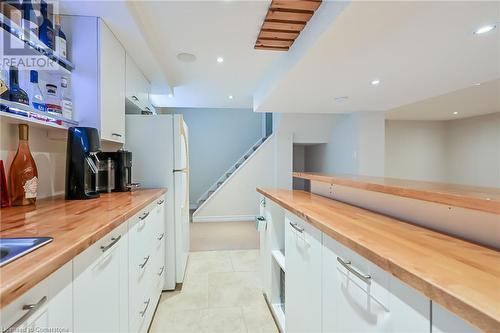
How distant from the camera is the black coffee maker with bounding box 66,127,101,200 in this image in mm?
1593

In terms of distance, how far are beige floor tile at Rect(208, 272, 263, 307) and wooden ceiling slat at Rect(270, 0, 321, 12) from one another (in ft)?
7.64

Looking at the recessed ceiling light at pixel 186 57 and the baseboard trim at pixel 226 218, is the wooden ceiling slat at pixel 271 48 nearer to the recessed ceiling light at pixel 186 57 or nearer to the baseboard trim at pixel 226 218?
the recessed ceiling light at pixel 186 57

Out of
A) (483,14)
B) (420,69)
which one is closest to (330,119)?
(420,69)

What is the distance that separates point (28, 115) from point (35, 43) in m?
0.46

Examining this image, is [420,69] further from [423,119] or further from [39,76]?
[423,119]

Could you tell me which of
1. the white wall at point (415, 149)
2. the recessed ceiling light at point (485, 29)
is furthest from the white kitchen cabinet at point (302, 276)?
the white wall at point (415, 149)

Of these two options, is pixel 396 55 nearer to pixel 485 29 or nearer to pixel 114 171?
pixel 485 29

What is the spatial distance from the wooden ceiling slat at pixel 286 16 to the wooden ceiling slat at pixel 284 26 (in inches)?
1.9

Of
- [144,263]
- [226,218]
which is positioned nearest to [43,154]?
[144,263]

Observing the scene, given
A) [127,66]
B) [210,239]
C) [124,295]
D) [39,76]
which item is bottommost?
[210,239]

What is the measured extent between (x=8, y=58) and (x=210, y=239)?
3.39m

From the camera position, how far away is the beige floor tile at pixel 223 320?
187cm

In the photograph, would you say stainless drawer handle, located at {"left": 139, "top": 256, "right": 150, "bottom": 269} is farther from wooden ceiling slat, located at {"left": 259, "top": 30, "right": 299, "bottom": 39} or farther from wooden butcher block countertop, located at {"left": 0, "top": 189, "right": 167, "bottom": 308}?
Answer: wooden ceiling slat, located at {"left": 259, "top": 30, "right": 299, "bottom": 39}

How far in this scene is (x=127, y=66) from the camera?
7.87ft
